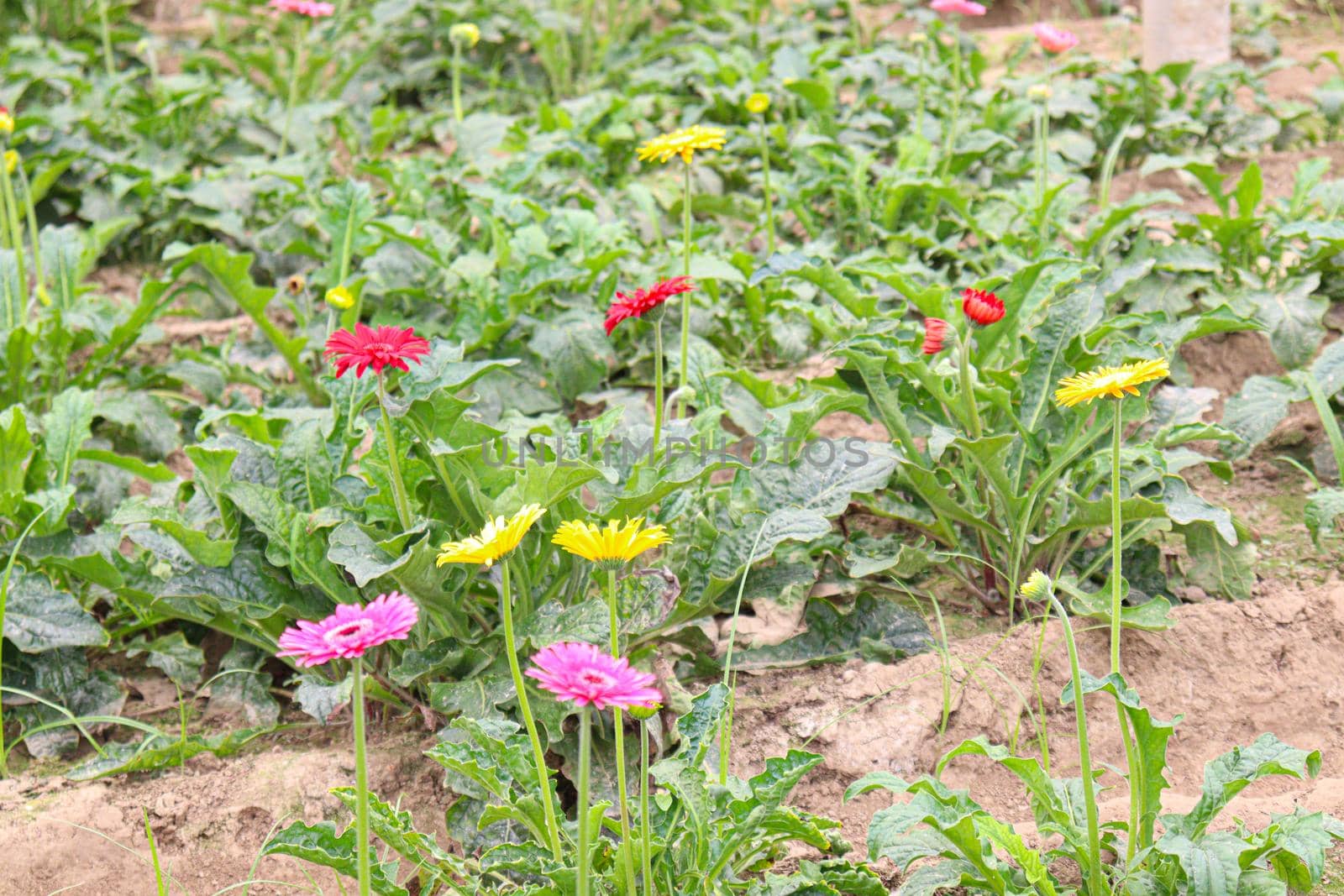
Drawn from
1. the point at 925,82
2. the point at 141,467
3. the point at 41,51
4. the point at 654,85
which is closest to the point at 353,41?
the point at 41,51

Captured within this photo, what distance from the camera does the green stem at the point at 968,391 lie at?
2.34 metres

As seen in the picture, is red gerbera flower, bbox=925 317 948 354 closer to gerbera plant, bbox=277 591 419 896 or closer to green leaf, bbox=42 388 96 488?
gerbera plant, bbox=277 591 419 896

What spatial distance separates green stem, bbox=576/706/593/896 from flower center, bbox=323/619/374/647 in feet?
0.81

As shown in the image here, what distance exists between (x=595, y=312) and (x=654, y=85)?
1954 mm

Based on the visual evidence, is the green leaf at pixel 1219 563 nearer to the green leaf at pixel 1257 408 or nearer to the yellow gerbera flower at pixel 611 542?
the green leaf at pixel 1257 408

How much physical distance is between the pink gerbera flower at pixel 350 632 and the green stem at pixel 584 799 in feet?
0.70

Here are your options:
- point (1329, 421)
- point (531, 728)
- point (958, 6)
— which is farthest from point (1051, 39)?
point (531, 728)

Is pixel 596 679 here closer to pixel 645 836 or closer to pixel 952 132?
pixel 645 836

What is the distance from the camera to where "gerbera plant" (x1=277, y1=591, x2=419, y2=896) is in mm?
1373

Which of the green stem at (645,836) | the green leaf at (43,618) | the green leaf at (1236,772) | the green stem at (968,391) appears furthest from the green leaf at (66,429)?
the green leaf at (1236,772)

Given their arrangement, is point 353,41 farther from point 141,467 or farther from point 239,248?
point 141,467

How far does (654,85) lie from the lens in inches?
198

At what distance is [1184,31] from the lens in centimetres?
472

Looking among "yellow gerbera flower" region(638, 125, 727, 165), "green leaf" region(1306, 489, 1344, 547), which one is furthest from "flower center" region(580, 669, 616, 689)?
"green leaf" region(1306, 489, 1344, 547)
